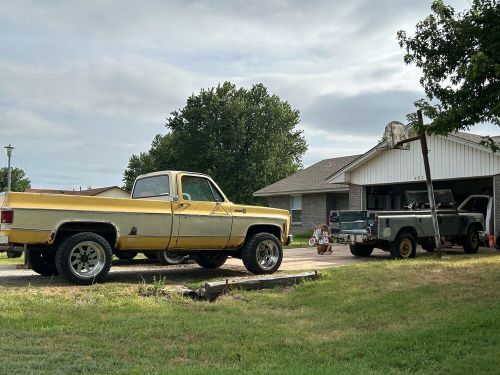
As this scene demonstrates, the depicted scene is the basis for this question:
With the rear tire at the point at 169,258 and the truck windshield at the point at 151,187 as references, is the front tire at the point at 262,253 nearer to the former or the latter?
the truck windshield at the point at 151,187

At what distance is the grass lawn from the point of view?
5738 millimetres

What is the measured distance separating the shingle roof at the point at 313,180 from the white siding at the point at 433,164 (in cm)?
439

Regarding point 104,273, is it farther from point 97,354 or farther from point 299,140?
point 299,140

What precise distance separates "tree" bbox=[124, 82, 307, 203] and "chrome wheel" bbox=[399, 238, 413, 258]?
36.1 m

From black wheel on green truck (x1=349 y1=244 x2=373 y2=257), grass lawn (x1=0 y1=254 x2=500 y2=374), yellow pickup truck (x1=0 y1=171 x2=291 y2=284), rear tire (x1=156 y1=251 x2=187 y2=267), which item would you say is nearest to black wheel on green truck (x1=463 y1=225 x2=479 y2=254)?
black wheel on green truck (x1=349 y1=244 x2=373 y2=257)

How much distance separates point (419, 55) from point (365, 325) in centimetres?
634

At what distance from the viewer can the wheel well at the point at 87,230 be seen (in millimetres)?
9938

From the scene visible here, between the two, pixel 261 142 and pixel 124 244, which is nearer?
pixel 124 244

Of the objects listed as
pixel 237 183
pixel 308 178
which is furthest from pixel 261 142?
pixel 308 178

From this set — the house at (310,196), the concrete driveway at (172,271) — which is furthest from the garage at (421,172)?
the concrete driveway at (172,271)

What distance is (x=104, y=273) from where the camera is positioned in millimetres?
10266

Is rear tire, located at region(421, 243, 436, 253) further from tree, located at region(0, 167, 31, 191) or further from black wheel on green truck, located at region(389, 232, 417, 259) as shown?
tree, located at region(0, 167, 31, 191)

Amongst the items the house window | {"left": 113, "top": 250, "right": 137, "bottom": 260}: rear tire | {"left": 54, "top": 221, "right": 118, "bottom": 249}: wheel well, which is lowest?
{"left": 113, "top": 250, "right": 137, "bottom": 260}: rear tire

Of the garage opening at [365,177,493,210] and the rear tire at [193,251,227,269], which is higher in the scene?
the garage opening at [365,177,493,210]
